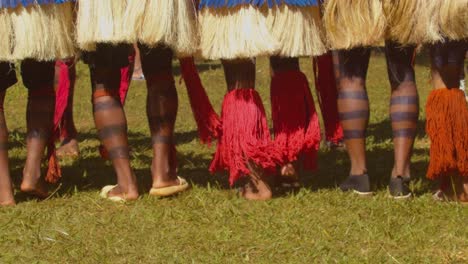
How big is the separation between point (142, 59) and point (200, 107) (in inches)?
19.4

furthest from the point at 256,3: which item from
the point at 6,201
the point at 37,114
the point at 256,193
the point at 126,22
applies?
the point at 6,201

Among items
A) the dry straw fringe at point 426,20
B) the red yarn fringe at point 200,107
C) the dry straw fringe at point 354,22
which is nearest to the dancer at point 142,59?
the red yarn fringe at point 200,107

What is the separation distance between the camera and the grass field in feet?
13.1

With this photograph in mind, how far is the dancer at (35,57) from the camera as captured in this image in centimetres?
469

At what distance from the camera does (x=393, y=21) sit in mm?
4699

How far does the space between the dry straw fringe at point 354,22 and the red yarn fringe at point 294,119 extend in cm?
39

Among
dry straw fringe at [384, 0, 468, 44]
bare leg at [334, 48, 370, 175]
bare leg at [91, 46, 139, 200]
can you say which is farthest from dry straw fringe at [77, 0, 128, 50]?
dry straw fringe at [384, 0, 468, 44]

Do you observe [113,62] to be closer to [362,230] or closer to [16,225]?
[16,225]

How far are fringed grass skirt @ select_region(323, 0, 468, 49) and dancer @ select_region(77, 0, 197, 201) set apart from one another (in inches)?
28.5

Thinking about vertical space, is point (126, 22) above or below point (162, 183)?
above

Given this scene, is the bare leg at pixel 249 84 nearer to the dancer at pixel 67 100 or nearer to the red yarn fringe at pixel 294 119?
the red yarn fringe at pixel 294 119

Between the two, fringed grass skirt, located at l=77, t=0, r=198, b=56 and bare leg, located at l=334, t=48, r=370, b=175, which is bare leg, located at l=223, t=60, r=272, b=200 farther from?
bare leg, located at l=334, t=48, r=370, b=175

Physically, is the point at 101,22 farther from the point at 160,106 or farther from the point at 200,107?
the point at 200,107

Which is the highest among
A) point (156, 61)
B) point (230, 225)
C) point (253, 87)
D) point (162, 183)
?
point (156, 61)
